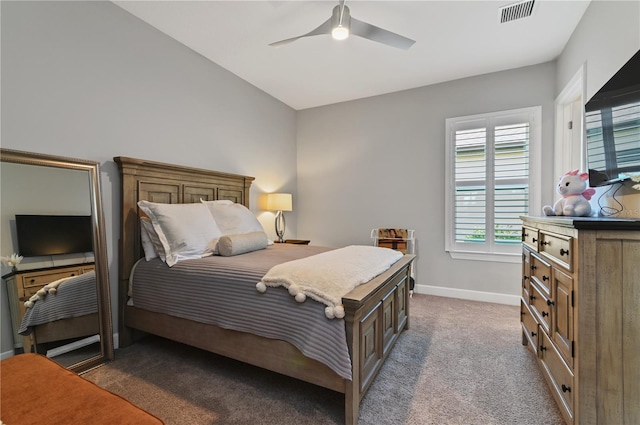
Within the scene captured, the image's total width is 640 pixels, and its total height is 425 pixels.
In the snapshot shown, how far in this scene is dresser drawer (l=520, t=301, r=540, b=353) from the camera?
1.88 metres

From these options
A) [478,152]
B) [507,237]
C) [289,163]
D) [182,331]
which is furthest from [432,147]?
[182,331]

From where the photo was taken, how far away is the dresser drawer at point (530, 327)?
6.18 feet

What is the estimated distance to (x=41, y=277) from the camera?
1.86m

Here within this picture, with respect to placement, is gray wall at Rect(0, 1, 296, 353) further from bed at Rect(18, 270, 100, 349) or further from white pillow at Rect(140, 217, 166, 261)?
white pillow at Rect(140, 217, 166, 261)

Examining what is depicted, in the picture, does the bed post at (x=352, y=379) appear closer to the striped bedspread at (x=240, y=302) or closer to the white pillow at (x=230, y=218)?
the striped bedspread at (x=240, y=302)

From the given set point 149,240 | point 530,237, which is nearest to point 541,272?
point 530,237

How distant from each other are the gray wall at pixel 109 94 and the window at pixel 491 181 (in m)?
2.80

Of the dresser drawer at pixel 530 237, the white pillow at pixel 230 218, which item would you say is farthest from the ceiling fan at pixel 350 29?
the white pillow at pixel 230 218

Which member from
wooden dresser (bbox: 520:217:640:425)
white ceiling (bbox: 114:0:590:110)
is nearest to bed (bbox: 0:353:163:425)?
wooden dresser (bbox: 520:217:640:425)

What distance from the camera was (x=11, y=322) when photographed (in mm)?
1749

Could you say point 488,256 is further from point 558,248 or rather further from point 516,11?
point 516,11

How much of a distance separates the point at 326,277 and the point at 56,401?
1130 mm

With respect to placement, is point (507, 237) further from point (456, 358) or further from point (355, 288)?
point (355, 288)

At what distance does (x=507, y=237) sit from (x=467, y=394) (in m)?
2.20
